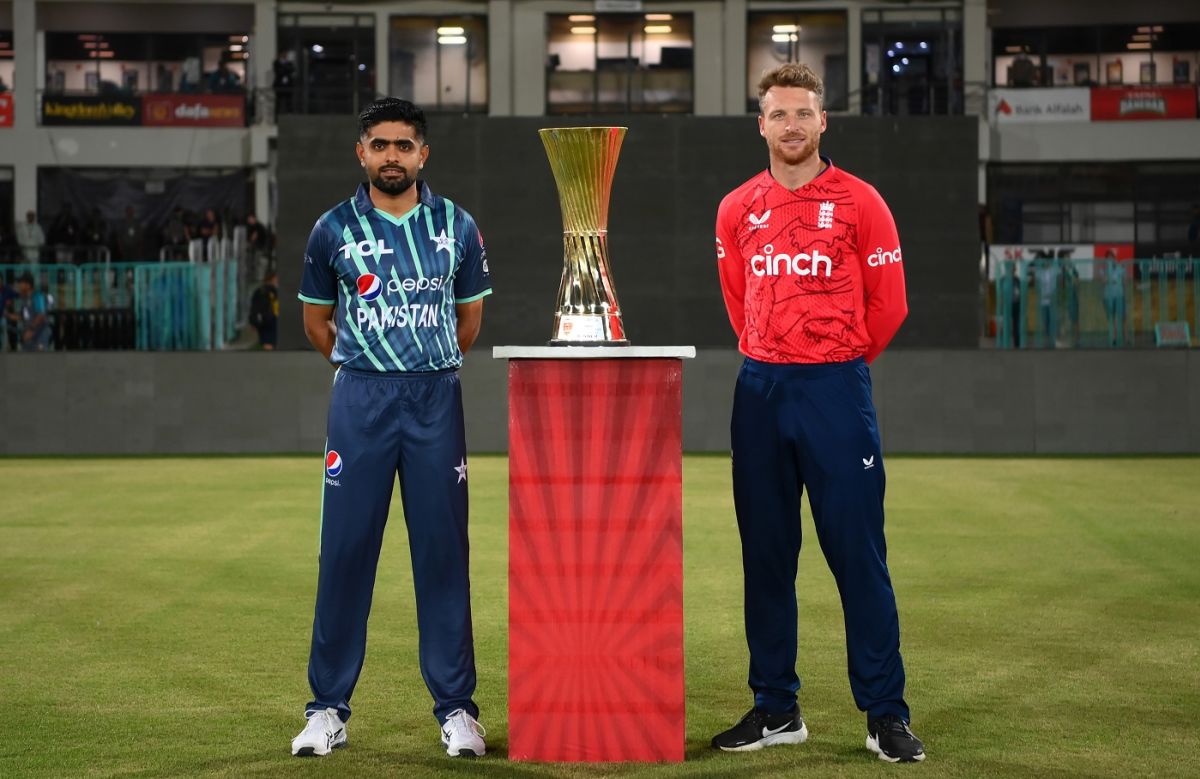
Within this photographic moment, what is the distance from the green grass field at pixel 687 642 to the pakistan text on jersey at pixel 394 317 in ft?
4.66

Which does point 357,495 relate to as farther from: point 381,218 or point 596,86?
point 596,86

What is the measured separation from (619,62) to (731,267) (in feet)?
107

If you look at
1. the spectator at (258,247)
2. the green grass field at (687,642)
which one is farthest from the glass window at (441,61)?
the green grass field at (687,642)

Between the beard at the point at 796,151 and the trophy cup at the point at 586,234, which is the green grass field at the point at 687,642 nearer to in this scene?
the trophy cup at the point at 586,234

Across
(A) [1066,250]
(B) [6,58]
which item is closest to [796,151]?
(A) [1066,250]

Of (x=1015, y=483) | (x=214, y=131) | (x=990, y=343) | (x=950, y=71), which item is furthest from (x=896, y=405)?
(x=214, y=131)

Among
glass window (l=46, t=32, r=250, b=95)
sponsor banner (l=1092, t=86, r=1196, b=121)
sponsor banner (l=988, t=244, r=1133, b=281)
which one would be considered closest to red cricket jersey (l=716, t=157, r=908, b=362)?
sponsor banner (l=988, t=244, r=1133, b=281)

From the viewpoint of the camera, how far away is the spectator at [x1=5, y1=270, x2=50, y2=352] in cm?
1912

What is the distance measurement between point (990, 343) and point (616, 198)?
473 centimetres

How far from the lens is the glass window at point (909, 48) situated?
3659 cm

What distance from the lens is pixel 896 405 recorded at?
1862 centimetres

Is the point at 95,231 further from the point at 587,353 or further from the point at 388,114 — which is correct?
the point at 587,353

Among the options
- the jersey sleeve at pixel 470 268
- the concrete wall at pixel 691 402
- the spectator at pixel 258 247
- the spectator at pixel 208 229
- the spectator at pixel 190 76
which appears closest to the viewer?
the jersey sleeve at pixel 470 268

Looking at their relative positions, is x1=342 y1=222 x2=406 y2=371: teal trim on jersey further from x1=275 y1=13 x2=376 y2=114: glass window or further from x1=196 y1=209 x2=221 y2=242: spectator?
x1=275 y1=13 x2=376 y2=114: glass window
